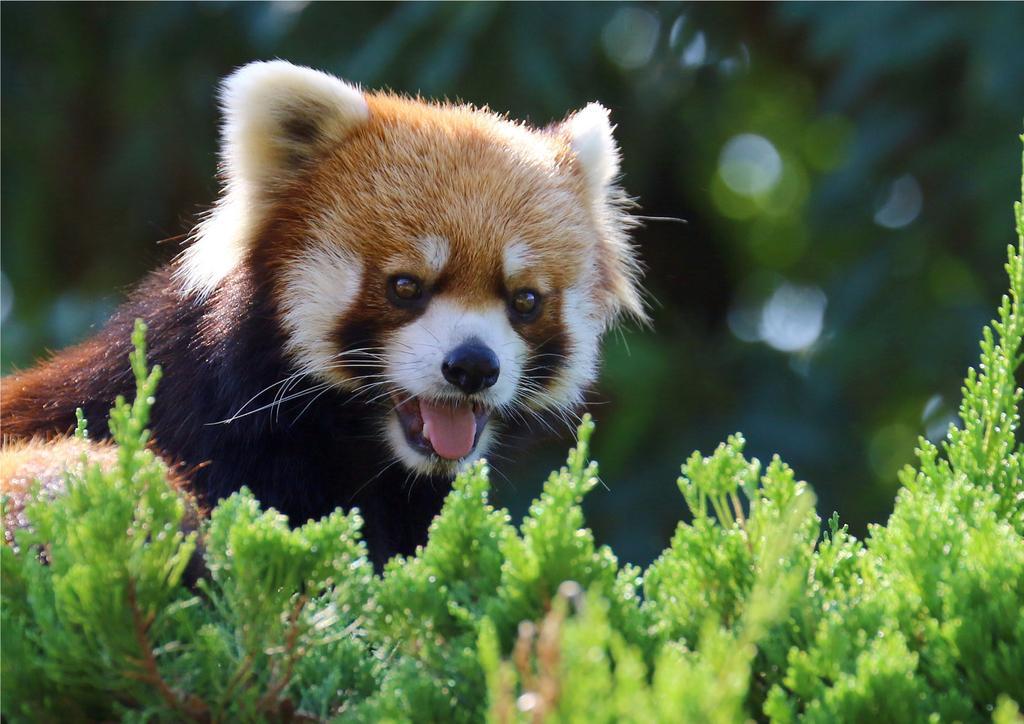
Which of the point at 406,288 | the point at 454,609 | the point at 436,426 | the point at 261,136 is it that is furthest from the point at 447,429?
the point at 454,609

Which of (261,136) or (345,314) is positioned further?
(261,136)

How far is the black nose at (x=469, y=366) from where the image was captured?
2410 mm

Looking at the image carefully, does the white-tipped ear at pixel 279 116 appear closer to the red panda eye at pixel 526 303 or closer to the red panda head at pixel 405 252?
the red panda head at pixel 405 252

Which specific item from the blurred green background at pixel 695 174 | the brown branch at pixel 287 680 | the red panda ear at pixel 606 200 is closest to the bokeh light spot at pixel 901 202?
the blurred green background at pixel 695 174

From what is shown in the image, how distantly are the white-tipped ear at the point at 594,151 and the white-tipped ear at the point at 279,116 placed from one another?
52 centimetres

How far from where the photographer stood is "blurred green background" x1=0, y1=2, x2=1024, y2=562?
474 cm

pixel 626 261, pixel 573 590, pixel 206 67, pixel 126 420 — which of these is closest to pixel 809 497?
pixel 573 590

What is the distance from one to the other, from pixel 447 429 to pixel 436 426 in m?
0.03

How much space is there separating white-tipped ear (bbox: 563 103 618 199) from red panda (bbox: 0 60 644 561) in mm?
181

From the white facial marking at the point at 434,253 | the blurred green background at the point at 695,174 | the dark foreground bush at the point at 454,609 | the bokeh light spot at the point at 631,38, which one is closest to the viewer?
the dark foreground bush at the point at 454,609

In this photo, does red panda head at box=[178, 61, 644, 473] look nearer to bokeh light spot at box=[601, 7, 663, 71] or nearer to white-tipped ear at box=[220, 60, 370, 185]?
white-tipped ear at box=[220, 60, 370, 185]

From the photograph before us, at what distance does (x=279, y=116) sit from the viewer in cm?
261

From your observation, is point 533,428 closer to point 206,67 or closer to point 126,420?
point 126,420

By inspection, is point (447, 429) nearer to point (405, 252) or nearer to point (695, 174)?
point (405, 252)
